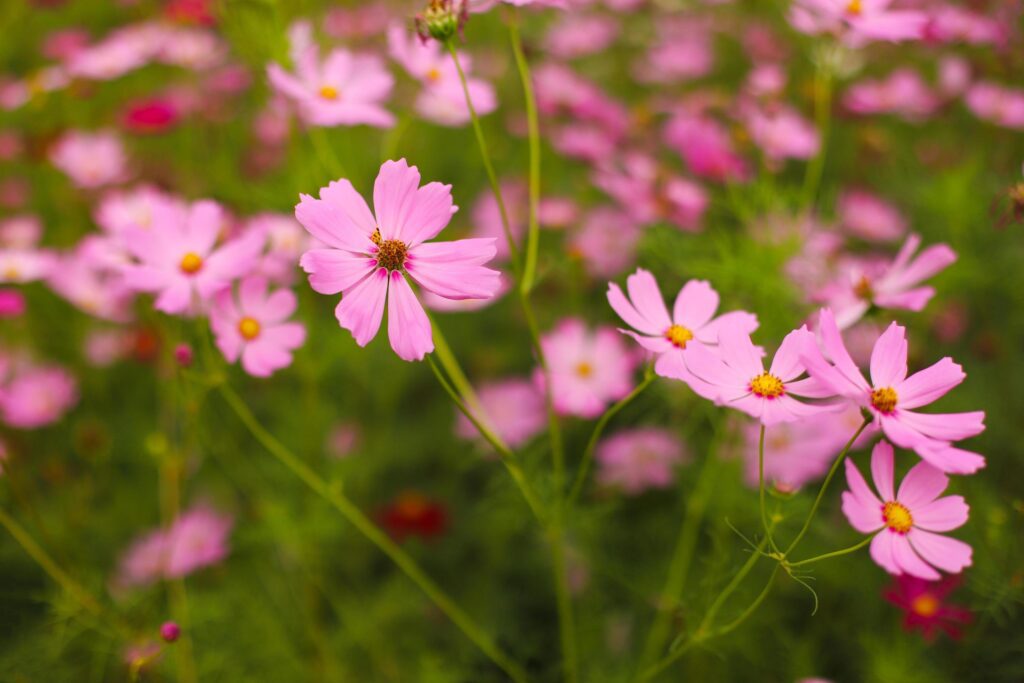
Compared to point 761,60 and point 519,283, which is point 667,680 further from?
point 761,60

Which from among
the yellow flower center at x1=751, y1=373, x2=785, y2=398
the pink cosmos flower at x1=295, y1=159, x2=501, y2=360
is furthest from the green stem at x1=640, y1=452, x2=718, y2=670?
the pink cosmos flower at x1=295, y1=159, x2=501, y2=360

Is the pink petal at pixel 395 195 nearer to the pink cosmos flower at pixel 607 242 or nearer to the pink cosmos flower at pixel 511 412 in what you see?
the pink cosmos flower at pixel 511 412

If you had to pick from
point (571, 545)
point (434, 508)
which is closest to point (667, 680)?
point (571, 545)

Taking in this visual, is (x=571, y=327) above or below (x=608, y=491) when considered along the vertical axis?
above

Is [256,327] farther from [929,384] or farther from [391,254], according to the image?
[929,384]

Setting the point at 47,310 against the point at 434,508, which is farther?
the point at 47,310

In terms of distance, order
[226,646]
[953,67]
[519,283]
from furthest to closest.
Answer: [953,67] < [226,646] < [519,283]

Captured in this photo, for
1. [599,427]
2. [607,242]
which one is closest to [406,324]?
[599,427]

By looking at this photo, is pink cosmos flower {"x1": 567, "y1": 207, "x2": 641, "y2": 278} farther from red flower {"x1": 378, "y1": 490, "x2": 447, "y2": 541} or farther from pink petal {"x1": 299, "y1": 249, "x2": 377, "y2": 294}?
pink petal {"x1": 299, "y1": 249, "x2": 377, "y2": 294}
